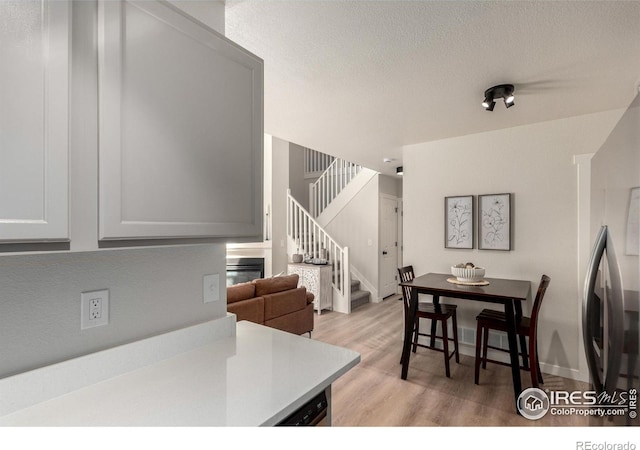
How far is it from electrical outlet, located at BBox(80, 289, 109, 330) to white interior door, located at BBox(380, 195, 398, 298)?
504 centimetres

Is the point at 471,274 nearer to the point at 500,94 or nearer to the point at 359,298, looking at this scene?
the point at 500,94

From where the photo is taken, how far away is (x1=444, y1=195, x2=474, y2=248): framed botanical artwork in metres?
3.34

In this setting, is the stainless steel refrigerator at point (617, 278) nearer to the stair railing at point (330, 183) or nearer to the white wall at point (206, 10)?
the white wall at point (206, 10)

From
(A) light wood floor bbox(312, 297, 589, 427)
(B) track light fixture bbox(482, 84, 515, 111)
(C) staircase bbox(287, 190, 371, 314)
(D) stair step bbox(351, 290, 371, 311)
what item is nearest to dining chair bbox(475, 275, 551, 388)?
(A) light wood floor bbox(312, 297, 589, 427)

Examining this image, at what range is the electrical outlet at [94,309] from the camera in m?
1.07

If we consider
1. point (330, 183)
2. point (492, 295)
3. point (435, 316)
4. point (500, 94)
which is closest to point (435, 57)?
point (500, 94)

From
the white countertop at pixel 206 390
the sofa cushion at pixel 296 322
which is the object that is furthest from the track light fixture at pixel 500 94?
the sofa cushion at pixel 296 322

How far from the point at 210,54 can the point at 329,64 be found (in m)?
1.00

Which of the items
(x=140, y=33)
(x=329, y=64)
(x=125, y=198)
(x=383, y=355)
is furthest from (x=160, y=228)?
(x=383, y=355)

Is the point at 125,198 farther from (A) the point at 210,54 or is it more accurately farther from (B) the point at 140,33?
(A) the point at 210,54

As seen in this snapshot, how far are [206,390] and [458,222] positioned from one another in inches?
122

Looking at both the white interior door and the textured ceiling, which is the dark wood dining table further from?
the white interior door

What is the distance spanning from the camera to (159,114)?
982 millimetres

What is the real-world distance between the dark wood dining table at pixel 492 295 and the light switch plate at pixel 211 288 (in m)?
1.93
